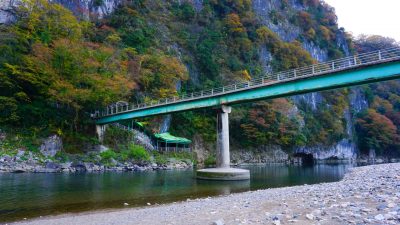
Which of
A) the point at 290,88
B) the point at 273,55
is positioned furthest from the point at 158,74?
the point at 273,55

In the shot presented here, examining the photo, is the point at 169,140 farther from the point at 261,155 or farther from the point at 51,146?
the point at 261,155

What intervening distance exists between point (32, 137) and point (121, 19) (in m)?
31.4

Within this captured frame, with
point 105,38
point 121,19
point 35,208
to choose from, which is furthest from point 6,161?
point 121,19

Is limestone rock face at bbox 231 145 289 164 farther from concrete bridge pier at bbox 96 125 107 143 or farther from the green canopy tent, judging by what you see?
concrete bridge pier at bbox 96 125 107 143

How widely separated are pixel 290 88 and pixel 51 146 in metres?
25.5

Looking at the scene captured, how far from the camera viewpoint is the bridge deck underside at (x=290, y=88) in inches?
895

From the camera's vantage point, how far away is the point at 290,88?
1093 inches

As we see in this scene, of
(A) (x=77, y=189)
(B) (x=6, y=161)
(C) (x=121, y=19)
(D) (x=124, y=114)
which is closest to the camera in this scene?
(A) (x=77, y=189)

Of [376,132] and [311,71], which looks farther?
[376,132]

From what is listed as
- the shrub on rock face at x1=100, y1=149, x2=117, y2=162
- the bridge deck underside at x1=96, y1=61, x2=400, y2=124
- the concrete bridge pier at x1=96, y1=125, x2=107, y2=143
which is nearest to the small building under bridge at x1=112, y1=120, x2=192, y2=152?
the concrete bridge pier at x1=96, y1=125, x2=107, y2=143

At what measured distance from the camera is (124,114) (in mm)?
40094

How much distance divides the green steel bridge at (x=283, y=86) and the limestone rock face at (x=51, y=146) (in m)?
7.03

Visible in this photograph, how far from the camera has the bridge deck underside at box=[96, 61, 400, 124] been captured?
22.7 m

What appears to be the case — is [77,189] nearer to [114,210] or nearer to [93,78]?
[114,210]
